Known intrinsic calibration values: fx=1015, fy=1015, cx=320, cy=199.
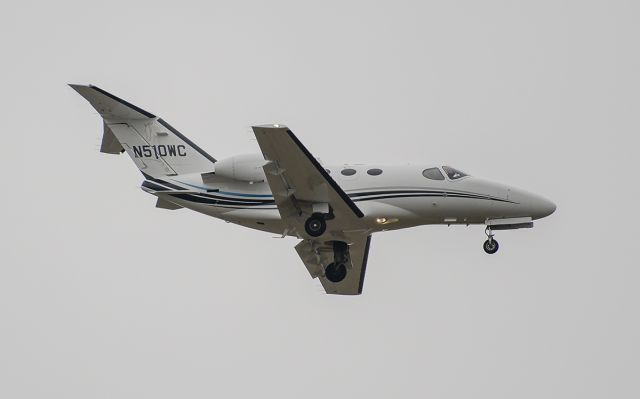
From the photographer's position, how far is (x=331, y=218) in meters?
23.9

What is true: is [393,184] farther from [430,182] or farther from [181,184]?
[181,184]

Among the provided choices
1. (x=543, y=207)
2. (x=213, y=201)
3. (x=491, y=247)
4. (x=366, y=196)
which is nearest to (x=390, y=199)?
(x=366, y=196)

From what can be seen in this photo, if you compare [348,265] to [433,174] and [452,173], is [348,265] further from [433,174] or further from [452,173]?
[452,173]

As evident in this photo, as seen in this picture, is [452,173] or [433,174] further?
[452,173]

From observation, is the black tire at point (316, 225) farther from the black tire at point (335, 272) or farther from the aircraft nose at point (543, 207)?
the aircraft nose at point (543, 207)

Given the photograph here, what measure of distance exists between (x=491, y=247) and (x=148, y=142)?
29.3 feet

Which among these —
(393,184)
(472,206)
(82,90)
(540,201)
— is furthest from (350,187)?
(82,90)

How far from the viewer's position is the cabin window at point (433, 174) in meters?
24.6

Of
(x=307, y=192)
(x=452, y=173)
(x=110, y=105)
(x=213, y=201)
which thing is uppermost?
(x=110, y=105)

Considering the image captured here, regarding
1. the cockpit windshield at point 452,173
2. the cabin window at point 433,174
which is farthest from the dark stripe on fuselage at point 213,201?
the cockpit windshield at point 452,173

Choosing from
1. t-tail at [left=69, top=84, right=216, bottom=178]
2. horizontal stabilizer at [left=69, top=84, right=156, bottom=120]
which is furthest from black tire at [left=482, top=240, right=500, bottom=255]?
horizontal stabilizer at [left=69, top=84, right=156, bottom=120]

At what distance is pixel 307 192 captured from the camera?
23.4 meters

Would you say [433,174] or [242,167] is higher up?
[433,174]

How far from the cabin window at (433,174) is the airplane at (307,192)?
0.02m
